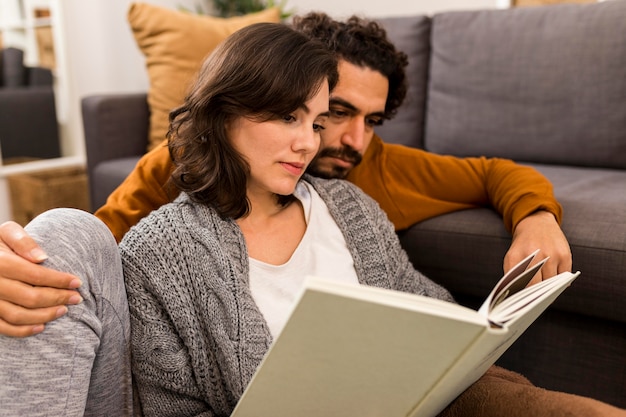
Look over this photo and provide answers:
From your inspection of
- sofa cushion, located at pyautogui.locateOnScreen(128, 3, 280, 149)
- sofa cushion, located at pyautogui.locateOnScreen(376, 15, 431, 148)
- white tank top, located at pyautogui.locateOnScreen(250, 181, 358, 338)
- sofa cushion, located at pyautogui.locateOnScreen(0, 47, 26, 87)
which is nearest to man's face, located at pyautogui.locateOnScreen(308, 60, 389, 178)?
white tank top, located at pyautogui.locateOnScreen(250, 181, 358, 338)

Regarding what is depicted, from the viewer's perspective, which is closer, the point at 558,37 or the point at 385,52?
the point at 385,52

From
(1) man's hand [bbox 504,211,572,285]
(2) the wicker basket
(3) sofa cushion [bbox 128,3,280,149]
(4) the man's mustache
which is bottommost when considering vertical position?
(2) the wicker basket

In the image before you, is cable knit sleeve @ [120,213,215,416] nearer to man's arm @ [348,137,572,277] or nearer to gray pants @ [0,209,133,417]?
gray pants @ [0,209,133,417]

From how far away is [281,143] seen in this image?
93cm

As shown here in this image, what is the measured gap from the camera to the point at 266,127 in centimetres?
93

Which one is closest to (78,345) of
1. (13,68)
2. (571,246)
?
(571,246)

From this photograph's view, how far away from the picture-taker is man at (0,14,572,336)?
1.14 metres

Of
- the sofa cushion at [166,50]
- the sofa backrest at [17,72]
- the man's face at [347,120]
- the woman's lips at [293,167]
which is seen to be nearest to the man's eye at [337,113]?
the man's face at [347,120]

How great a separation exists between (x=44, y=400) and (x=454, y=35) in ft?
5.65

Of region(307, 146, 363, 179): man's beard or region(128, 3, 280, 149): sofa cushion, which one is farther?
region(128, 3, 280, 149): sofa cushion

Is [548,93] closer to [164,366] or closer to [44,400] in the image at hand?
[164,366]

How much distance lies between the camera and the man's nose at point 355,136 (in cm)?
120

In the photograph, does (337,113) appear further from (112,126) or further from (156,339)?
(112,126)

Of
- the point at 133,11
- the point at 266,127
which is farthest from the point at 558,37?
the point at 133,11
